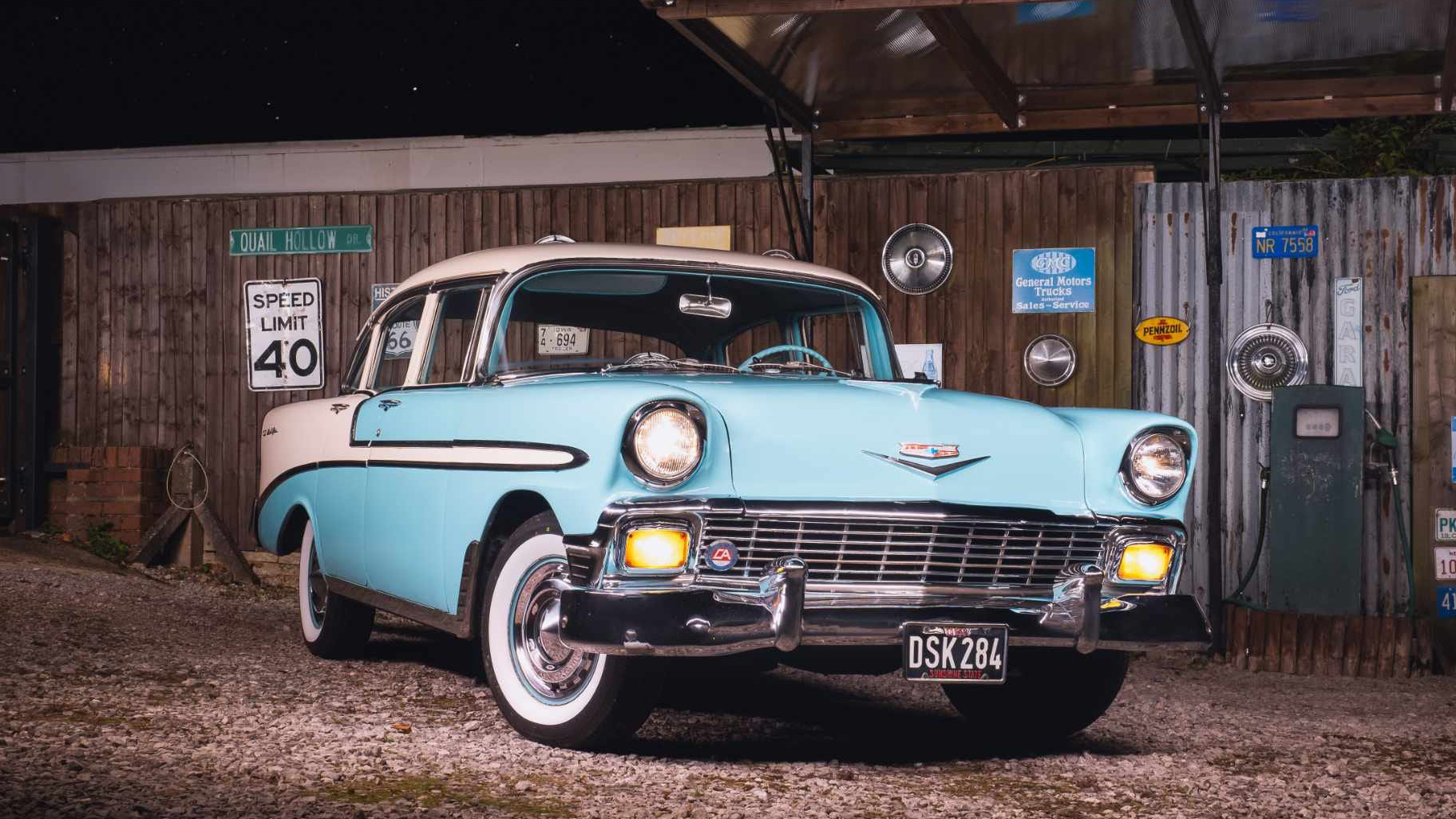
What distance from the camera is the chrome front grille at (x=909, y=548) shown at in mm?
4121

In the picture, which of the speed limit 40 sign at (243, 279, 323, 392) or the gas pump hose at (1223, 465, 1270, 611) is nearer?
the gas pump hose at (1223, 465, 1270, 611)

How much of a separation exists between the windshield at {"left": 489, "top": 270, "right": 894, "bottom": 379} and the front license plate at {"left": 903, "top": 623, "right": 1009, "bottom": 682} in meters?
1.38

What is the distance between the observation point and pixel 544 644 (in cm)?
445

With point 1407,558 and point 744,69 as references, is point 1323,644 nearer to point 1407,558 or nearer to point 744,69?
point 1407,558

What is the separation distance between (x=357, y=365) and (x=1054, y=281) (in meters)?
4.24

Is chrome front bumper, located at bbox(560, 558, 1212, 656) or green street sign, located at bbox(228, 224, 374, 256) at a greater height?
green street sign, located at bbox(228, 224, 374, 256)

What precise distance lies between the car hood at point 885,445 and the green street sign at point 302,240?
5947 millimetres

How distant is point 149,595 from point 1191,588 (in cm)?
582

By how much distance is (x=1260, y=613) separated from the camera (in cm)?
759

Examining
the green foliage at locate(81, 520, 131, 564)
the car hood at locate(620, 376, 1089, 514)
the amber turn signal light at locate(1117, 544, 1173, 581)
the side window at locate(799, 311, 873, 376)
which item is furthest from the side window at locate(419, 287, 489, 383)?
the green foliage at locate(81, 520, 131, 564)

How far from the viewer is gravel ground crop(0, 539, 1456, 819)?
3.83 meters

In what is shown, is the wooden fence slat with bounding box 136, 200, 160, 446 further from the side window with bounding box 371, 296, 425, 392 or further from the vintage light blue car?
the vintage light blue car

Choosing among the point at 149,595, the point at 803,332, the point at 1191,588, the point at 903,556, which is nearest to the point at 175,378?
the point at 149,595

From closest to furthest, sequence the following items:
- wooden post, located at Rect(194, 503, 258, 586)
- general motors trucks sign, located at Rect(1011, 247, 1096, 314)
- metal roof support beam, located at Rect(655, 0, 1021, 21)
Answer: metal roof support beam, located at Rect(655, 0, 1021, 21), general motors trucks sign, located at Rect(1011, 247, 1096, 314), wooden post, located at Rect(194, 503, 258, 586)
